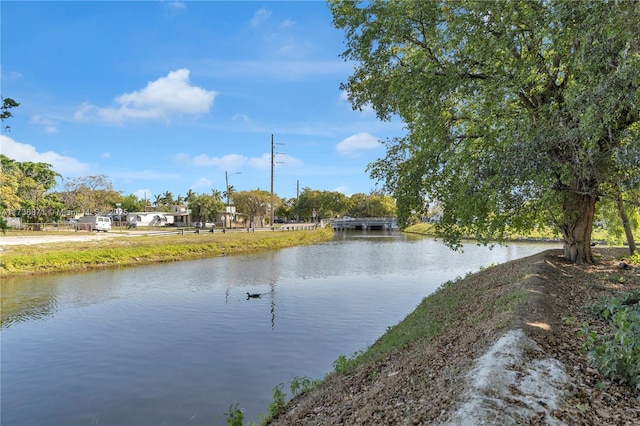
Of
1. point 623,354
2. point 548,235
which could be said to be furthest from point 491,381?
point 548,235

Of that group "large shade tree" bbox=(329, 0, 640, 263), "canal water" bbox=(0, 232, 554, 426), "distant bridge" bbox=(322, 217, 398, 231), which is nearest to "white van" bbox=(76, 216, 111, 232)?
"canal water" bbox=(0, 232, 554, 426)

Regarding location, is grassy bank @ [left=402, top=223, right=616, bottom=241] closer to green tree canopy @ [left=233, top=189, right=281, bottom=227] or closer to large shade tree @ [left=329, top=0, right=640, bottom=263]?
large shade tree @ [left=329, top=0, right=640, bottom=263]

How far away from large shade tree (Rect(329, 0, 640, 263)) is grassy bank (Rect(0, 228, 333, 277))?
834 inches

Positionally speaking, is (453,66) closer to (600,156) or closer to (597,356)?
(600,156)

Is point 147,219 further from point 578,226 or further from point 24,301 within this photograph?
point 578,226

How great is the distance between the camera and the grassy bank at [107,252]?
23.3 meters

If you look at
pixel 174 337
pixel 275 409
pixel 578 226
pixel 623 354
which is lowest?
pixel 174 337

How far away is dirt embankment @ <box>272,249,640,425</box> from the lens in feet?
13.0

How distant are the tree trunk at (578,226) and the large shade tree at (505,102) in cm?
4

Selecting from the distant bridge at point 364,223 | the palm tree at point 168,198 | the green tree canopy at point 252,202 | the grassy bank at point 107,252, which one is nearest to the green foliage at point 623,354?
the grassy bank at point 107,252

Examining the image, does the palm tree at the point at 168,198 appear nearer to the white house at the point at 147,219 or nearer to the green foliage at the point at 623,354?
the white house at the point at 147,219

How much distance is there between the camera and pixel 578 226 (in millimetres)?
13125

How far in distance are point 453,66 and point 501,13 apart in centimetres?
159

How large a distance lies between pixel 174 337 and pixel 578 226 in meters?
13.8
